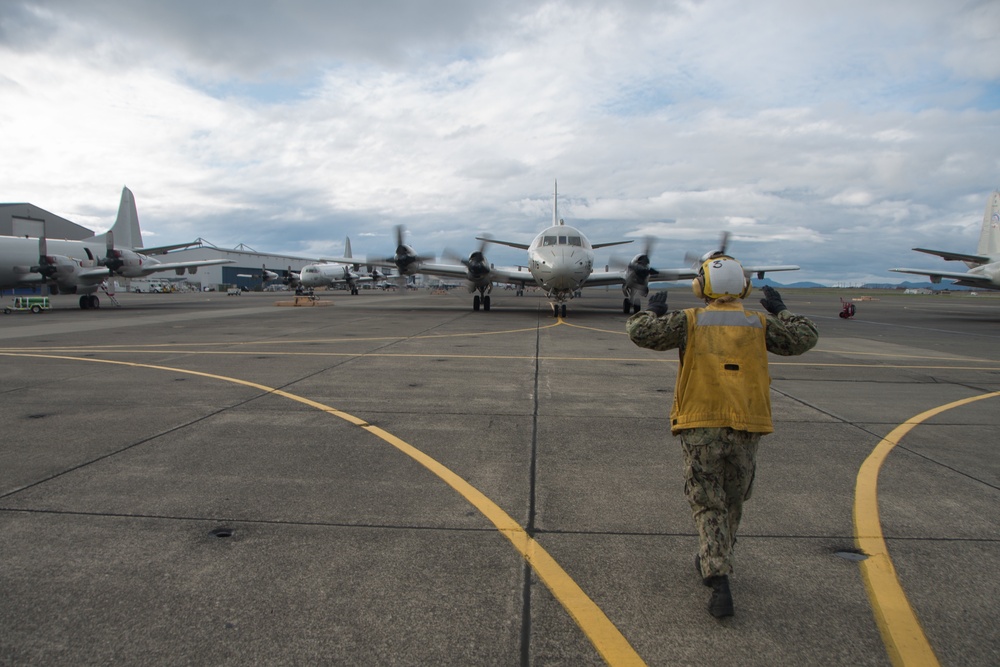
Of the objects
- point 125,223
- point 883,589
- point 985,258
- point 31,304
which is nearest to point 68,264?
point 31,304

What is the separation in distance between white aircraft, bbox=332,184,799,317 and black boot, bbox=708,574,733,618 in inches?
710

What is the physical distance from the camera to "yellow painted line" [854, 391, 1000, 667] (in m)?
2.86

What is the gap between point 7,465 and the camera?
5418 millimetres

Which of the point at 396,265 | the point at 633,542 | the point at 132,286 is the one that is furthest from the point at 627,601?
the point at 132,286

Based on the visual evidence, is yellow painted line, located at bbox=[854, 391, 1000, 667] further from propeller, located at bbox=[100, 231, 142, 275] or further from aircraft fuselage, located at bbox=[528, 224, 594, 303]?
propeller, located at bbox=[100, 231, 142, 275]

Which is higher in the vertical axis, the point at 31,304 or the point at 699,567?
the point at 31,304

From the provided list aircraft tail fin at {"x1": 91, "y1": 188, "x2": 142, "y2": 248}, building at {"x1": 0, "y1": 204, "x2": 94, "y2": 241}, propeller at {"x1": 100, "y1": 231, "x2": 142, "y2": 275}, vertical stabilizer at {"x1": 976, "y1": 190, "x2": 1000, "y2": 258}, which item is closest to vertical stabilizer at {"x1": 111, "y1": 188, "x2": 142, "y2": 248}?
aircraft tail fin at {"x1": 91, "y1": 188, "x2": 142, "y2": 248}

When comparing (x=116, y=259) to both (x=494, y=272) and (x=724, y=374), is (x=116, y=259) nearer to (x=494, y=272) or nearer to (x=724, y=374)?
(x=494, y=272)

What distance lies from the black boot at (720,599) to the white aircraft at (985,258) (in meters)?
24.7

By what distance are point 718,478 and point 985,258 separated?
28185mm

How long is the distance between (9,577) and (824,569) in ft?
16.1

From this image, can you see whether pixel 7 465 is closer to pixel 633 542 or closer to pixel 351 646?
pixel 351 646

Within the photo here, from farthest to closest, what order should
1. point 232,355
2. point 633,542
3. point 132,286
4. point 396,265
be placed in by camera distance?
point 132,286 → point 396,265 → point 232,355 → point 633,542

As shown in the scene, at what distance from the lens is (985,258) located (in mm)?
24094
